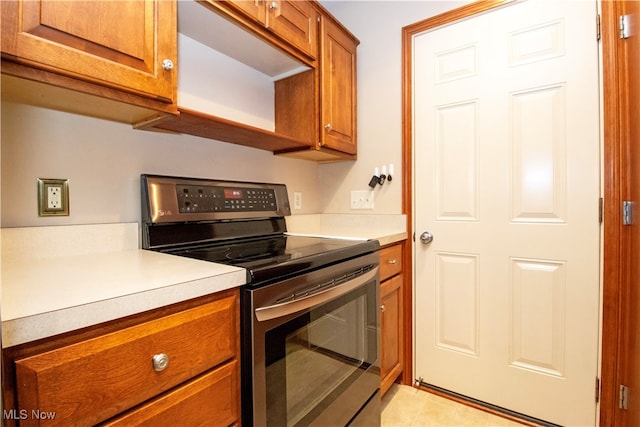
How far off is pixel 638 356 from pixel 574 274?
0.38 meters

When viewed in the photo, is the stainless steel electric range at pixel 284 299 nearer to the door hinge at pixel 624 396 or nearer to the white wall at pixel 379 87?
the white wall at pixel 379 87

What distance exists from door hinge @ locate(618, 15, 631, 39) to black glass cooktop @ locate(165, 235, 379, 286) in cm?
135

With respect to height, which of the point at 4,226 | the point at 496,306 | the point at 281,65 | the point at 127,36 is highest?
the point at 281,65

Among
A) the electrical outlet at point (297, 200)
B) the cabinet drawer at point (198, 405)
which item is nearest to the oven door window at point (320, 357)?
the cabinet drawer at point (198, 405)

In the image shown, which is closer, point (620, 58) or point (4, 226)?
point (4, 226)

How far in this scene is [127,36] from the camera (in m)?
0.87

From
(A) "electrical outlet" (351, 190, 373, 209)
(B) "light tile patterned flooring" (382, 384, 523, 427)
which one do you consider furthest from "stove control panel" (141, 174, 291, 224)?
(B) "light tile patterned flooring" (382, 384, 523, 427)

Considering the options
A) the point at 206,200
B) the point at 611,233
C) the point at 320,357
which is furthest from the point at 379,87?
→ the point at 320,357

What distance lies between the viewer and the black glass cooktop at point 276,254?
2.82 ft

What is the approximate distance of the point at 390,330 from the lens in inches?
64.3

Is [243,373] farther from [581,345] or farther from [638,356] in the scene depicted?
[581,345]

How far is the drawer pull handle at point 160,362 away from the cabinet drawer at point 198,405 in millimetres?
71

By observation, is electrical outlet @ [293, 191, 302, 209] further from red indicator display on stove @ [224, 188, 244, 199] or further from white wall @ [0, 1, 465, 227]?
red indicator display on stove @ [224, 188, 244, 199]

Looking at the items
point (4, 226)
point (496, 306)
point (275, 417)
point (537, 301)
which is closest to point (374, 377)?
point (275, 417)
